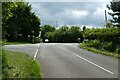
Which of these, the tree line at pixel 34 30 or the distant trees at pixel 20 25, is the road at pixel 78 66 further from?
the distant trees at pixel 20 25

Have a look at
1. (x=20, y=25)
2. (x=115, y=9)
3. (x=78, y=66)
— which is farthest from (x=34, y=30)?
(x=78, y=66)

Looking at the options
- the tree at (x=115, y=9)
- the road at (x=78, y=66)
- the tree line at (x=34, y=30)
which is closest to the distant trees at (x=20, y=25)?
the tree line at (x=34, y=30)

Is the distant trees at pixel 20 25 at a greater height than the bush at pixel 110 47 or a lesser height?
greater

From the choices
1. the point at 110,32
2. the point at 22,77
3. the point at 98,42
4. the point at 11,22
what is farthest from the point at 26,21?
the point at 22,77

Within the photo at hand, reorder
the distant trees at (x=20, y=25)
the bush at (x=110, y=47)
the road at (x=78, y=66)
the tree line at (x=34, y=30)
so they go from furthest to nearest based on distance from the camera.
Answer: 1. the distant trees at (x=20, y=25)
2. the tree line at (x=34, y=30)
3. the bush at (x=110, y=47)
4. the road at (x=78, y=66)

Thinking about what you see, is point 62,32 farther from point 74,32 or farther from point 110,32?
point 110,32

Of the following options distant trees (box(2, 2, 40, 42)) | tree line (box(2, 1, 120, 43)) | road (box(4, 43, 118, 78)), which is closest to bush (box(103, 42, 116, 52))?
tree line (box(2, 1, 120, 43))

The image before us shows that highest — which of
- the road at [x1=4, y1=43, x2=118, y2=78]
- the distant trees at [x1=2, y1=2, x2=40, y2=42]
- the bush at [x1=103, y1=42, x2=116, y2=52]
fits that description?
the distant trees at [x1=2, y1=2, x2=40, y2=42]

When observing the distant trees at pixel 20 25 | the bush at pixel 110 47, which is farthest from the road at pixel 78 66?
the distant trees at pixel 20 25

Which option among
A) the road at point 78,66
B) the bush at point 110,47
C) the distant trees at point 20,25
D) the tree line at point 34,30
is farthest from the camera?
the distant trees at point 20,25

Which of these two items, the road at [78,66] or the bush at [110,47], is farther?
the bush at [110,47]

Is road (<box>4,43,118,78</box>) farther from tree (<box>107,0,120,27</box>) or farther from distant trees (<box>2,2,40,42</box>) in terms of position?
distant trees (<box>2,2,40,42</box>)

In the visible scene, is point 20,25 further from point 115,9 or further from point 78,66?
point 78,66

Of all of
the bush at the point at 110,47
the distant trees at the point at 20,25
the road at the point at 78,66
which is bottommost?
the road at the point at 78,66
